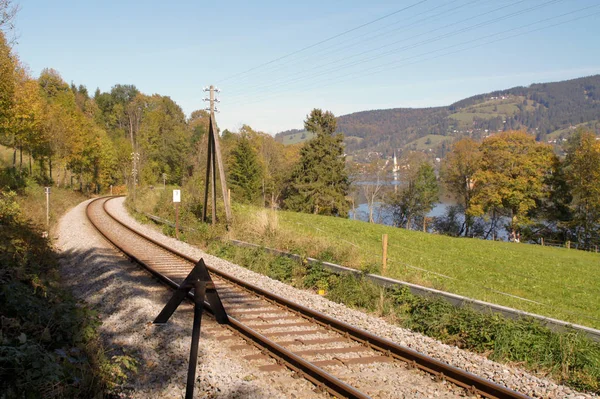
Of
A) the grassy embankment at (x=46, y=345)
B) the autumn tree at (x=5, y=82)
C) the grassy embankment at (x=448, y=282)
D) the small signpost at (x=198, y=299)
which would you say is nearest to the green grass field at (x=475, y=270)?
the grassy embankment at (x=448, y=282)

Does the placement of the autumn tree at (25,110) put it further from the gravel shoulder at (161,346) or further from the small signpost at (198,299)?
the small signpost at (198,299)

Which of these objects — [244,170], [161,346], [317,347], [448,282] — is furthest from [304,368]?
[244,170]

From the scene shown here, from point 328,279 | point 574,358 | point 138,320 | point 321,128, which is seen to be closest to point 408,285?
point 328,279

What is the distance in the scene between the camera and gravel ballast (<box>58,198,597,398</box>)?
20.3 feet

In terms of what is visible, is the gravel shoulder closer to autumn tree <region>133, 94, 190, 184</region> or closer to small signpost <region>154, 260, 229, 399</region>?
small signpost <region>154, 260, 229, 399</region>

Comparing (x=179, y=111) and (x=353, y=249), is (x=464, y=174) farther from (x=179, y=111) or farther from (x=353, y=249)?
(x=179, y=111)

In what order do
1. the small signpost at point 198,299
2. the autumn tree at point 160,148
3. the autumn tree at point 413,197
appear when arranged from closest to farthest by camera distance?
the small signpost at point 198,299
the autumn tree at point 413,197
the autumn tree at point 160,148

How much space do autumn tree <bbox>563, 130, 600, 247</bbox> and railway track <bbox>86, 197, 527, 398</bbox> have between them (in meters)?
Result: 45.1

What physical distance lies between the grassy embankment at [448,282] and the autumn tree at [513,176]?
976 inches

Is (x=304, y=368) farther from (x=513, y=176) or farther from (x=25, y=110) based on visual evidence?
(x=513, y=176)

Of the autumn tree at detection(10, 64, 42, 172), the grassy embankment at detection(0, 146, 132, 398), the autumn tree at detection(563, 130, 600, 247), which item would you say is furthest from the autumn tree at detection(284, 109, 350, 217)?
the grassy embankment at detection(0, 146, 132, 398)

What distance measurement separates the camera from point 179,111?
407 ft

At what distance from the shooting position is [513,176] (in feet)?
174

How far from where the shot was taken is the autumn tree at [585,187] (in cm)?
4594
